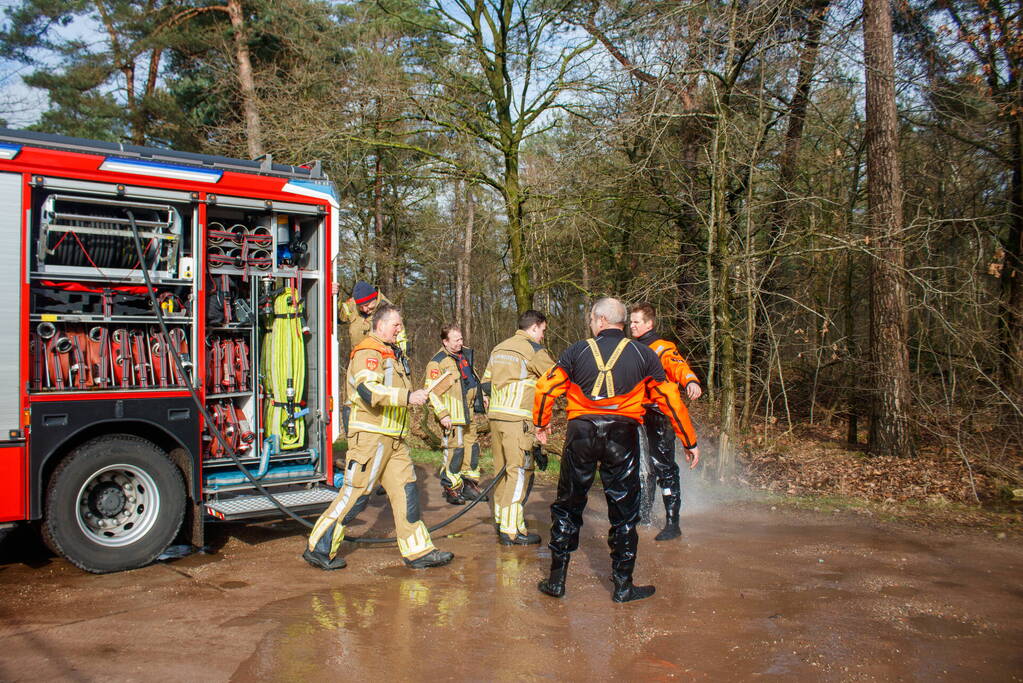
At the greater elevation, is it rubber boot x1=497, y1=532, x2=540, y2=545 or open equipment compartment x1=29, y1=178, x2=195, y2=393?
open equipment compartment x1=29, y1=178, x2=195, y2=393

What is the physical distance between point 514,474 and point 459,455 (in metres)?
2.10

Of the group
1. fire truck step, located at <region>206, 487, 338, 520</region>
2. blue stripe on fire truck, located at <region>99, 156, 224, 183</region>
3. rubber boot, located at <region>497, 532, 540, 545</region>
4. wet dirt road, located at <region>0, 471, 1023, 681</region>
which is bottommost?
wet dirt road, located at <region>0, 471, 1023, 681</region>

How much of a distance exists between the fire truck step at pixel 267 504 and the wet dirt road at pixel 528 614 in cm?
36

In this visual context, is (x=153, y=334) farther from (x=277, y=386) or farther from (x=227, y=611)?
(x=227, y=611)

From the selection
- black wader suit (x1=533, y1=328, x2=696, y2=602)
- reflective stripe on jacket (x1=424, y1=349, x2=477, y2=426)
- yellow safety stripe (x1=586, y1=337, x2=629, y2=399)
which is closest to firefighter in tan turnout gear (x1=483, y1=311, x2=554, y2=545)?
black wader suit (x1=533, y1=328, x2=696, y2=602)

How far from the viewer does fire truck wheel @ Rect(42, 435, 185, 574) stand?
19.2 feet

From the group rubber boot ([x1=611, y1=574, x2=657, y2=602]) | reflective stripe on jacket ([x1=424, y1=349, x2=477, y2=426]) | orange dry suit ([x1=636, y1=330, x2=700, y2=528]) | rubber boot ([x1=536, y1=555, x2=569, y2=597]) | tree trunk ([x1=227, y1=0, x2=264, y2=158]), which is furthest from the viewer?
tree trunk ([x1=227, y1=0, x2=264, y2=158])

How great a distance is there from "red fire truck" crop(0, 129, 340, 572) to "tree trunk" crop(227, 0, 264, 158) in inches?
437

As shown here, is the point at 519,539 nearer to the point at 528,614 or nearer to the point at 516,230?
the point at 528,614

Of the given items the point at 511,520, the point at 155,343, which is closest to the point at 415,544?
the point at 511,520

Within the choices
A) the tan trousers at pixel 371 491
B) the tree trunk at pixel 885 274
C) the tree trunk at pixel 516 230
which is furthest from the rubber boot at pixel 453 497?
the tree trunk at pixel 885 274

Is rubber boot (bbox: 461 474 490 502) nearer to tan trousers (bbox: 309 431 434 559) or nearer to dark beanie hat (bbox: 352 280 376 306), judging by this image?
dark beanie hat (bbox: 352 280 376 306)

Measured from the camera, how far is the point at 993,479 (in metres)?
9.38

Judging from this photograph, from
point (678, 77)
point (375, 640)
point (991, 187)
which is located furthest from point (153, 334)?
point (991, 187)
